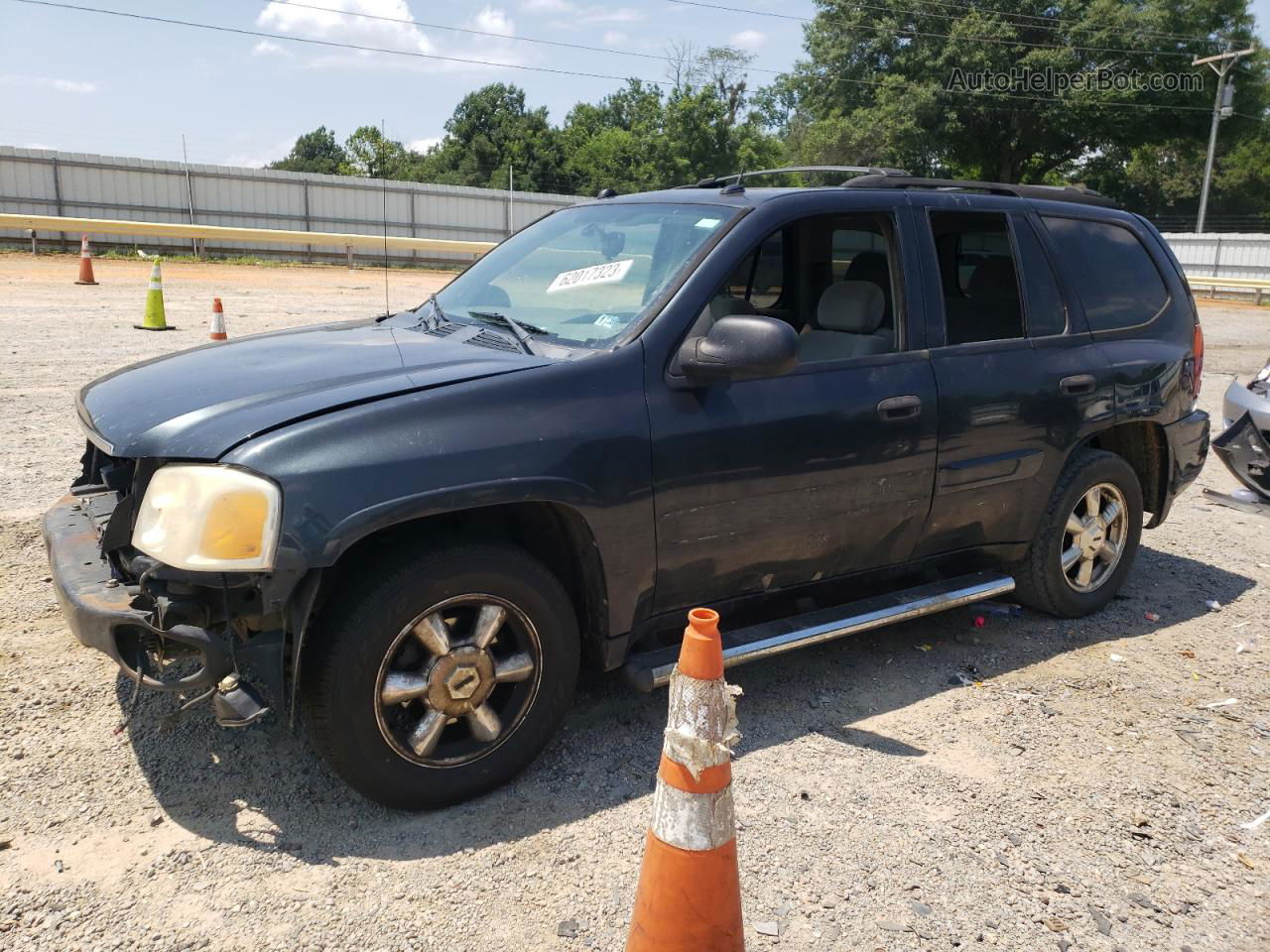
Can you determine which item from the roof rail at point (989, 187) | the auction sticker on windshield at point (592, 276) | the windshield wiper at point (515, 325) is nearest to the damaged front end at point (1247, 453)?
the roof rail at point (989, 187)

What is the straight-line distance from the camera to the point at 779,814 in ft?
10.4

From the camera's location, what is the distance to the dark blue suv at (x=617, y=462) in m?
2.82

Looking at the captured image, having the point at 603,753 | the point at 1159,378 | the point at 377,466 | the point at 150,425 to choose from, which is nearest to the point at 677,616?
the point at 603,753

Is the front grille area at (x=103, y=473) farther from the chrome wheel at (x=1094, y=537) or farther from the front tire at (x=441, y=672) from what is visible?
the chrome wheel at (x=1094, y=537)

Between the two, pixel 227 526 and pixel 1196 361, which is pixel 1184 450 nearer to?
pixel 1196 361

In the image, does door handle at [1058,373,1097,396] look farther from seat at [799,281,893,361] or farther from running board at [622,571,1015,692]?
seat at [799,281,893,361]

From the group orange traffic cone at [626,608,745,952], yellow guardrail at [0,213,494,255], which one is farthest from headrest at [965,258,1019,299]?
yellow guardrail at [0,213,494,255]

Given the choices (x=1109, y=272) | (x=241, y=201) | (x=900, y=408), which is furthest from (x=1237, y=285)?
(x=900, y=408)

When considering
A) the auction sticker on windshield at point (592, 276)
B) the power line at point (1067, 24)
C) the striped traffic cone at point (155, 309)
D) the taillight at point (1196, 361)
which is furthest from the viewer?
the power line at point (1067, 24)

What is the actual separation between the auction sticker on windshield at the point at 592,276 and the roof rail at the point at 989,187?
108cm

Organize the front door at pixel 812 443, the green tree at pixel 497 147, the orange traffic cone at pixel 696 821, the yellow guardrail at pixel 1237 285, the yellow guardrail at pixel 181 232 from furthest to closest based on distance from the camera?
the green tree at pixel 497 147 < the yellow guardrail at pixel 1237 285 < the yellow guardrail at pixel 181 232 < the front door at pixel 812 443 < the orange traffic cone at pixel 696 821

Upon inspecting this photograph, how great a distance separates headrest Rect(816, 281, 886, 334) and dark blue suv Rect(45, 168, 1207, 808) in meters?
0.01

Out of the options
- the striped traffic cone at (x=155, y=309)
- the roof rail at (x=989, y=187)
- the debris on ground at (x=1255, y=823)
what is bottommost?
the debris on ground at (x=1255, y=823)

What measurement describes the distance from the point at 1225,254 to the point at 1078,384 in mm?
38076
